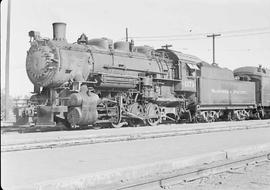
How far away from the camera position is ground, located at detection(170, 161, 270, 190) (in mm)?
5301

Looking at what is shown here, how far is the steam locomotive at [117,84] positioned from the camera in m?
13.3

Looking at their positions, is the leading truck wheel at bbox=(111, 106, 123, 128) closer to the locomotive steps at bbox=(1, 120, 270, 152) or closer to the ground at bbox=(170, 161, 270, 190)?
the locomotive steps at bbox=(1, 120, 270, 152)

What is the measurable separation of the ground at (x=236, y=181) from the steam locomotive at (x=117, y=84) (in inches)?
288

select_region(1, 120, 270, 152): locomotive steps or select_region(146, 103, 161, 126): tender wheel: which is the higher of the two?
select_region(146, 103, 161, 126): tender wheel

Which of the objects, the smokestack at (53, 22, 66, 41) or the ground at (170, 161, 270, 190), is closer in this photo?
the ground at (170, 161, 270, 190)

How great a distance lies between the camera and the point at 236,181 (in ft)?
18.8

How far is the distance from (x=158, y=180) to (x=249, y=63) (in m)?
27.2

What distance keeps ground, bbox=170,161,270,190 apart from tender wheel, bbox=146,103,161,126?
9.30m

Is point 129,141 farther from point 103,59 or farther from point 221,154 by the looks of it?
point 103,59

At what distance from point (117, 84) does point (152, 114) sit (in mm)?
2368

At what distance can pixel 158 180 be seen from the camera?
5.27 meters

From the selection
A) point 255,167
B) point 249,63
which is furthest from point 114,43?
point 249,63

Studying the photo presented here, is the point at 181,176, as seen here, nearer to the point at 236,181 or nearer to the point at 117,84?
the point at 236,181

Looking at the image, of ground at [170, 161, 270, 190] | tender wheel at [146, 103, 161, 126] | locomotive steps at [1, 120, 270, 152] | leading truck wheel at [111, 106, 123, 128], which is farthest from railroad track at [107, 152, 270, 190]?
tender wheel at [146, 103, 161, 126]
